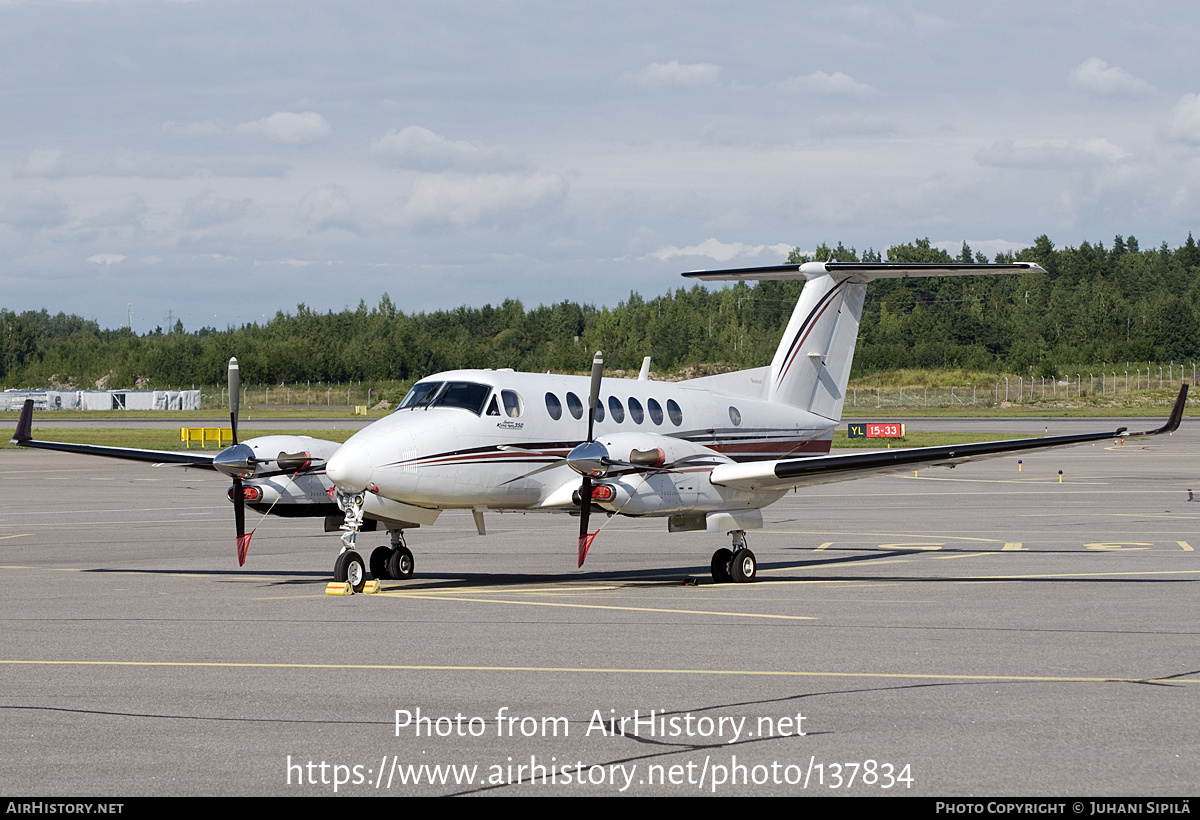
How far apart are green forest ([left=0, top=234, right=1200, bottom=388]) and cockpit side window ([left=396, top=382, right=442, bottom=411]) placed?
328 feet

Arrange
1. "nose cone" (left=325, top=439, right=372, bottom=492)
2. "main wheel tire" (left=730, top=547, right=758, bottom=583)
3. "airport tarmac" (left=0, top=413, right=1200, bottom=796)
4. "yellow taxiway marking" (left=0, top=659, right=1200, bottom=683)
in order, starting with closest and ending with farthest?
1. "airport tarmac" (left=0, top=413, right=1200, bottom=796)
2. "yellow taxiway marking" (left=0, top=659, right=1200, bottom=683)
3. "nose cone" (left=325, top=439, right=372, bottom=492)
4. "main wheel tire" (left=730, top=547, right=758, bottom=583)

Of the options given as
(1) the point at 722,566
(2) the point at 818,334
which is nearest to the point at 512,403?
(1) the point at 722,566

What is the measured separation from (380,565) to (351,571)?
177 cm

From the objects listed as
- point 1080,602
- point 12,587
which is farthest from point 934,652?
point 12,587

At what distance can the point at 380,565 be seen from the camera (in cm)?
1877

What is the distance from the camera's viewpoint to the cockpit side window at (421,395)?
18.1 m

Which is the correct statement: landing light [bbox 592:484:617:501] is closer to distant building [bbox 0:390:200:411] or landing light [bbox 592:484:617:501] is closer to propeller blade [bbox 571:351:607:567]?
propeller blade [bbox 571:351:607:567]

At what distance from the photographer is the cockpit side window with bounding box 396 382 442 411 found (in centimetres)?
1811

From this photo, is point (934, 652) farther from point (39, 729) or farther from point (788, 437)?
point (788, 437)

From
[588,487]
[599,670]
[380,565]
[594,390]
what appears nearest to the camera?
[599,670]

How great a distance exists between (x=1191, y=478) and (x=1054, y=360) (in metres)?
99.9

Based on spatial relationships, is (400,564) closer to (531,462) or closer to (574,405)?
(531,462)

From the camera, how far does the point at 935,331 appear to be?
145m

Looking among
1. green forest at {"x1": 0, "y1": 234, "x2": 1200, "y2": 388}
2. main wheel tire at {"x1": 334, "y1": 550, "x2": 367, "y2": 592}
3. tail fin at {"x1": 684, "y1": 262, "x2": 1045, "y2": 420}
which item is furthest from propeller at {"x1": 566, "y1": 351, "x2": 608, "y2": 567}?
green forest at {"x1": 0, "y1": 234, "x2": 1200, "y2": 388}
